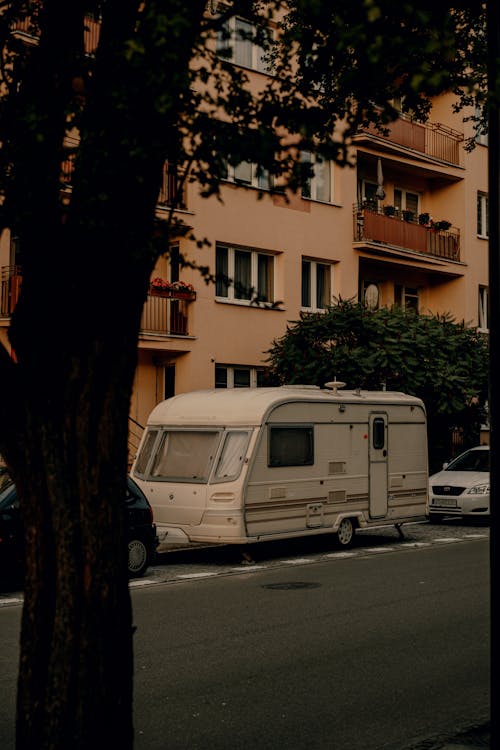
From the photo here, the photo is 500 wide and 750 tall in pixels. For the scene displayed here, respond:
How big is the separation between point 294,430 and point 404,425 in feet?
10.9

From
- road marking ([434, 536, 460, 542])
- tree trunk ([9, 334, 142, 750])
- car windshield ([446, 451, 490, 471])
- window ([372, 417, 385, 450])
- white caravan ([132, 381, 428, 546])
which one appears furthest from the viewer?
car windshield ([446, 451, 490, 471])

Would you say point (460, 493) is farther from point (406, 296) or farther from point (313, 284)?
point (406, 296)

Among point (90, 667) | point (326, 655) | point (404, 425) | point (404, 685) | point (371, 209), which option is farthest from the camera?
point (371, 209)

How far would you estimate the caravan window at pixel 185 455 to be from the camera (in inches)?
702

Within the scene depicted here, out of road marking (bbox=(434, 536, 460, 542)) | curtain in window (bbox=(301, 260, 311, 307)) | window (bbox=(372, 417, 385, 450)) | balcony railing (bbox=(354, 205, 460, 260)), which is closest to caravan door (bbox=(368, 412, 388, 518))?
window (bbox=(372, 417, 385, 450))

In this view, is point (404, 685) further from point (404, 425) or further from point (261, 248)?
point (261, 248)

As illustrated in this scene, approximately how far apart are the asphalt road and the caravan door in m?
2.88

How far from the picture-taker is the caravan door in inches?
794

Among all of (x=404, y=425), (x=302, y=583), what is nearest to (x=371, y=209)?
(x=404, y=425)

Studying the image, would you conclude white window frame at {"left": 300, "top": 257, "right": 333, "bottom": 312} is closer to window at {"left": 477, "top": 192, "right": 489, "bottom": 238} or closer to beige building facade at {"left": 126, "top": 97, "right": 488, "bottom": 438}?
beige building facade at {"left": 126, "top": 97, "right": 488, "bottom": 438}

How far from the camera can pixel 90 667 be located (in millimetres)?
4988

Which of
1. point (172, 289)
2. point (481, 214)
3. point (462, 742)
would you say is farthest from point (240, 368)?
point (462, 742)

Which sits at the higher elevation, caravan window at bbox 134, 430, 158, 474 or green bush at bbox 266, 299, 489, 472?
green bush at bbox 266, 299, 489, 472

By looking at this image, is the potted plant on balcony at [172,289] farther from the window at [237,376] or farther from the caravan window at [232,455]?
the caravan window at [232,455]
